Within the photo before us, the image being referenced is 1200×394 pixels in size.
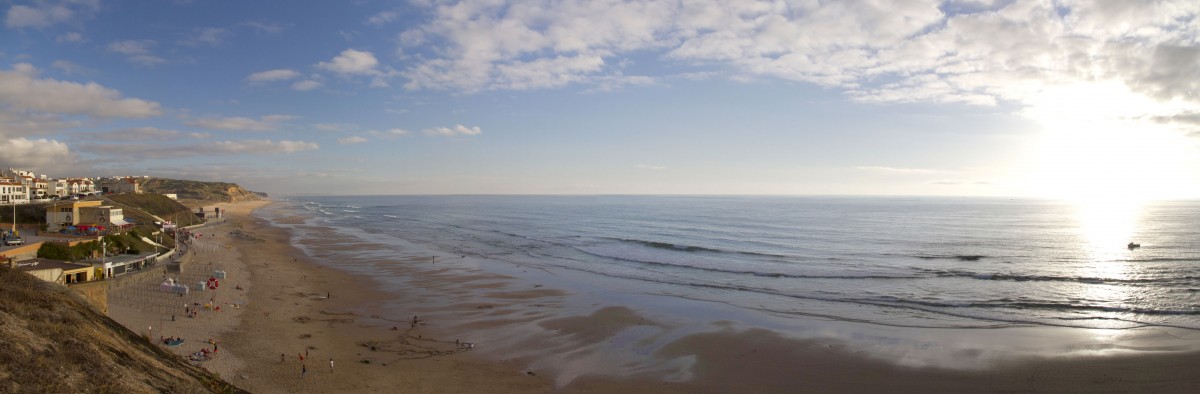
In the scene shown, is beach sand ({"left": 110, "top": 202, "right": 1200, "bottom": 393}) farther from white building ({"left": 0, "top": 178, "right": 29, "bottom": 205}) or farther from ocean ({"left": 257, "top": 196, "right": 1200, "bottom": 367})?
white building ({"left": 0, "top": 178, "right": 29, "bottom": 205})

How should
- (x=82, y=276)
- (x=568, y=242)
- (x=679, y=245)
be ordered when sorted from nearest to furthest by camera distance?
(x=82, y=276) < (x=679, y=245) < (x=568, y=242)

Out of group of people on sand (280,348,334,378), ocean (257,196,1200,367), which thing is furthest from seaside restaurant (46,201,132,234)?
group of people on sand (280,348,334,378)

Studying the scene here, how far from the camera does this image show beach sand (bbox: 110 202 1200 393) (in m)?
18.2

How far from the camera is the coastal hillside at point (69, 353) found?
921 cm

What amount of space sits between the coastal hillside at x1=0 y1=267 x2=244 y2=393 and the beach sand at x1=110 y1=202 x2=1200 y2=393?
16.6ft

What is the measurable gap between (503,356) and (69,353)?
506 inches

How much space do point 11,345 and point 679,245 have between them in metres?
51.7

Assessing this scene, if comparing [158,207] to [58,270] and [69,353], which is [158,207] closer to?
[58,270]

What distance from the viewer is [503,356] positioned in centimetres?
2134

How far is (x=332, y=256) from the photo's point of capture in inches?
1989

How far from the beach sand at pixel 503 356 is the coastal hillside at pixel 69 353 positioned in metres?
5.05

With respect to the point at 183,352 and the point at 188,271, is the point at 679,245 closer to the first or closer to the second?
the point at 188,271

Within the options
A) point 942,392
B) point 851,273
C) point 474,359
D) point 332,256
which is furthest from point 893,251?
point 332,256

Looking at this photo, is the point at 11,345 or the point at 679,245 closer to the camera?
the point at 11,345
